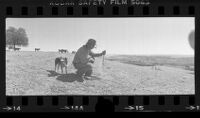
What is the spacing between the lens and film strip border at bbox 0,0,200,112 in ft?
14.7

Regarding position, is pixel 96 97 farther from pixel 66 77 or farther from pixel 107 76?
pixel 66 77

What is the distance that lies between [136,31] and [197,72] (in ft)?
3.56

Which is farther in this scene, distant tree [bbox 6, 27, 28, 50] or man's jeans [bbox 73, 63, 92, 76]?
man's jeans [bbox 73, 63, 92, 76]

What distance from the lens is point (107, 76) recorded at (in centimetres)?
457

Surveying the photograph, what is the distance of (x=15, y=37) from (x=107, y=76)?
1.46 meters

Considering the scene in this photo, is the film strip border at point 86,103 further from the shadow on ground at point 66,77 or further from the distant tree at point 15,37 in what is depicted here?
the distant tree at point 15,37

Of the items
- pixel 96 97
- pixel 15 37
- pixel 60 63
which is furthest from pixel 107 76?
pixel 15 37

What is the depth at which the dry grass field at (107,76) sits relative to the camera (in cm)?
451

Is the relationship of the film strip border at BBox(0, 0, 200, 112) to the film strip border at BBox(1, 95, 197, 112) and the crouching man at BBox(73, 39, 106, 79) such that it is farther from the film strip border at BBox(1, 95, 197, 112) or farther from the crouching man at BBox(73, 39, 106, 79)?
the crouching man at BBox(73, 39, 106, 79)

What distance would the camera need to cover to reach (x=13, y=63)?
454 centimetres

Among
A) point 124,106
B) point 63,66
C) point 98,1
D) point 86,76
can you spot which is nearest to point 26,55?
point 63,66

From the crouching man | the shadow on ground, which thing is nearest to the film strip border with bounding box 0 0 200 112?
the shadow on ground

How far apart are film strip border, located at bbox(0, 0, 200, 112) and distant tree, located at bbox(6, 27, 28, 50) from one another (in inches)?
4.6
